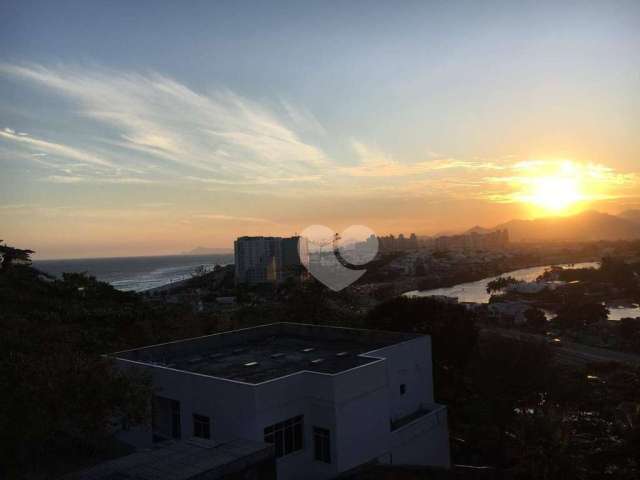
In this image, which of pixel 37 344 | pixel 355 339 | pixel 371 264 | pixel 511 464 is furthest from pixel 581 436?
pixel 371 264

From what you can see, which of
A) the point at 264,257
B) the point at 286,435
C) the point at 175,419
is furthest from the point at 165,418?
the point at 264,257

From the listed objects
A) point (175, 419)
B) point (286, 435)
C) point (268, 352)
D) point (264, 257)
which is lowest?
point (286, 435)

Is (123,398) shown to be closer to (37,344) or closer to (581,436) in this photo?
(37,344)

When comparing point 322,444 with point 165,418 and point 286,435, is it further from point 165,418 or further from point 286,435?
point 165,418

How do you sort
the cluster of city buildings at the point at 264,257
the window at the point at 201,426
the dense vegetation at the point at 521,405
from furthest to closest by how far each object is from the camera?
the cluster of city buildings at the point at 264,257, the dense vegetation at the point at 521,405, the window at the point at 201,426

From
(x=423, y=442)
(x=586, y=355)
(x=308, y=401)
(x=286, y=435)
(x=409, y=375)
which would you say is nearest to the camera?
(x=286, y=435)

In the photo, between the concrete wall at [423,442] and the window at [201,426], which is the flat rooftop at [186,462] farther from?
the concrete wall at [423,442]

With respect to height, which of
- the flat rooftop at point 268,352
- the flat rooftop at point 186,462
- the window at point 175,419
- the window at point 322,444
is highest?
the flat rooftop at point 268,352

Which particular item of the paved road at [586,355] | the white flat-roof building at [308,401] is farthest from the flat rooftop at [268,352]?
the paved road at [586,355]
